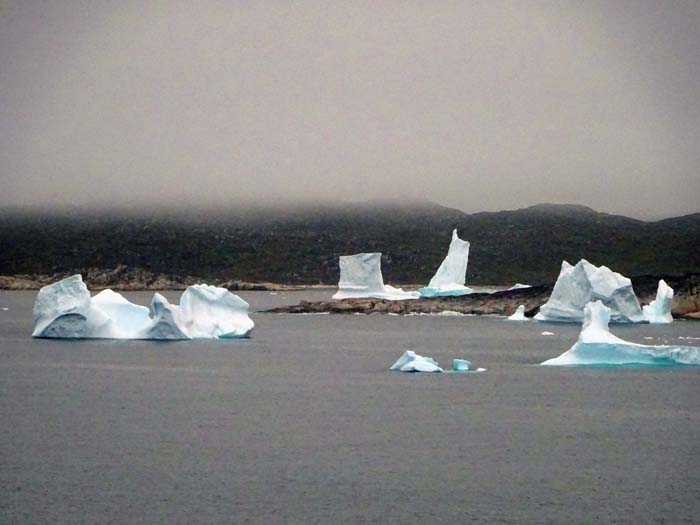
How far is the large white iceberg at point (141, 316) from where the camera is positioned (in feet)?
149

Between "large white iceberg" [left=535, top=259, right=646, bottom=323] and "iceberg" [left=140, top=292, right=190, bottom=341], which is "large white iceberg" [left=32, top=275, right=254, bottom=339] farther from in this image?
"large white iceberg" [left=535, top=259, right=646, bottom=323]

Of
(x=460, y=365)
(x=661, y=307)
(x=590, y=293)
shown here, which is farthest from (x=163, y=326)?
(x=661, y=307)

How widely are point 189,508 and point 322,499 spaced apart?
2.07m

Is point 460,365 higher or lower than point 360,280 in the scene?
lower

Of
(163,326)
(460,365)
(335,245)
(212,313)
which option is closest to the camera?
(460,365)

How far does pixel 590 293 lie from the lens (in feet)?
195

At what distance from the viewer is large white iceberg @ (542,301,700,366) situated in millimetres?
36531

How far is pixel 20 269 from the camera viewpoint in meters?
144

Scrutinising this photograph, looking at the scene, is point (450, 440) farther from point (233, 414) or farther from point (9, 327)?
point (9, 327)

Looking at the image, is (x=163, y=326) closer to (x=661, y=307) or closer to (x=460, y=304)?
(x=661, y=307)

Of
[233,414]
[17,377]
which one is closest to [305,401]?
[233,414]

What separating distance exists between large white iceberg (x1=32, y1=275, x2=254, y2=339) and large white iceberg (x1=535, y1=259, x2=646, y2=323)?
1709 centimetres

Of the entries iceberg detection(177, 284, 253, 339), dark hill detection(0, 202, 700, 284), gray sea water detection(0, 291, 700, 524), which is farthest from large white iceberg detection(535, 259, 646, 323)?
dark hill detection(0, 202, 700, 284)

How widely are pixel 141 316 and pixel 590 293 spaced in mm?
22410
